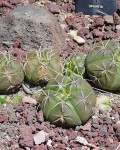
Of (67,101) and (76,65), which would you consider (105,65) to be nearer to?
(76,65)

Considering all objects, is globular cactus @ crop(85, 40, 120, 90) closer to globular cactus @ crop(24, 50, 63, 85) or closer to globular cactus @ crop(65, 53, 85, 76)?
globular cactus @ crop(65, 53, 85, 76)

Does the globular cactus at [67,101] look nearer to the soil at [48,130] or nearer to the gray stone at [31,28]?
the soil at [48,130]

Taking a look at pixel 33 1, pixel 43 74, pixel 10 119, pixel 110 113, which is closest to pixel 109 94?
pixel 110 113

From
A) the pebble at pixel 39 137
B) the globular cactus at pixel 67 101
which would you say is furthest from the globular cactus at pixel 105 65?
the pebble at pixel 39 137

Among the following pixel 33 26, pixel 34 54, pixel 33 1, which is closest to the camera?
pixel 34 54

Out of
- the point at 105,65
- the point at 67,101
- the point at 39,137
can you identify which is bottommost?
the point at 39,137

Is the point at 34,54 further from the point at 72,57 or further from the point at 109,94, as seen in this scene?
the point at 109,94

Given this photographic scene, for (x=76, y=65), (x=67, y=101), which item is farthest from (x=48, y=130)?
(x=76, y=65)
